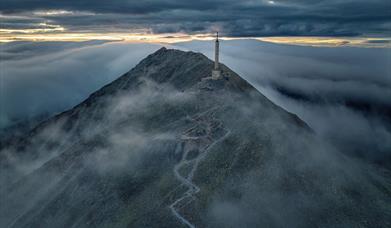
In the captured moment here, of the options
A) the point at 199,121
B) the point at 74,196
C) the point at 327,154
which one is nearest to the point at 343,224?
the point at 327,154

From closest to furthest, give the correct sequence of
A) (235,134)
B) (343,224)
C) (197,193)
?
(343,224)
(197,193)
(235,134)

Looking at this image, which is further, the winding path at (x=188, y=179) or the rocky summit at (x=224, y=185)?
the winding path at (x=188, y=179)

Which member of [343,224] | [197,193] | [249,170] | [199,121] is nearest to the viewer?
[343,224]

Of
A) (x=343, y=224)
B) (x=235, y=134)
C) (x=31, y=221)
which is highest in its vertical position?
(x=235, y=134)

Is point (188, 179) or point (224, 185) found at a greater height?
point (224, 185)

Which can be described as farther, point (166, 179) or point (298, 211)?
point (166, 179)

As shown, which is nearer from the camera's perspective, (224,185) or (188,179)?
(224,185)

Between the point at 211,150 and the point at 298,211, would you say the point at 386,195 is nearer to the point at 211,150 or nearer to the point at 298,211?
the point at 298,211

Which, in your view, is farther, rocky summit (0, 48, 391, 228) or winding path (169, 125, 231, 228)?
winding path (169, 125, 231, 228)

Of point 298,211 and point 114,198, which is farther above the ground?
point 298,211

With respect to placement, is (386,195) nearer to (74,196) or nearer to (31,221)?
(74,196)
